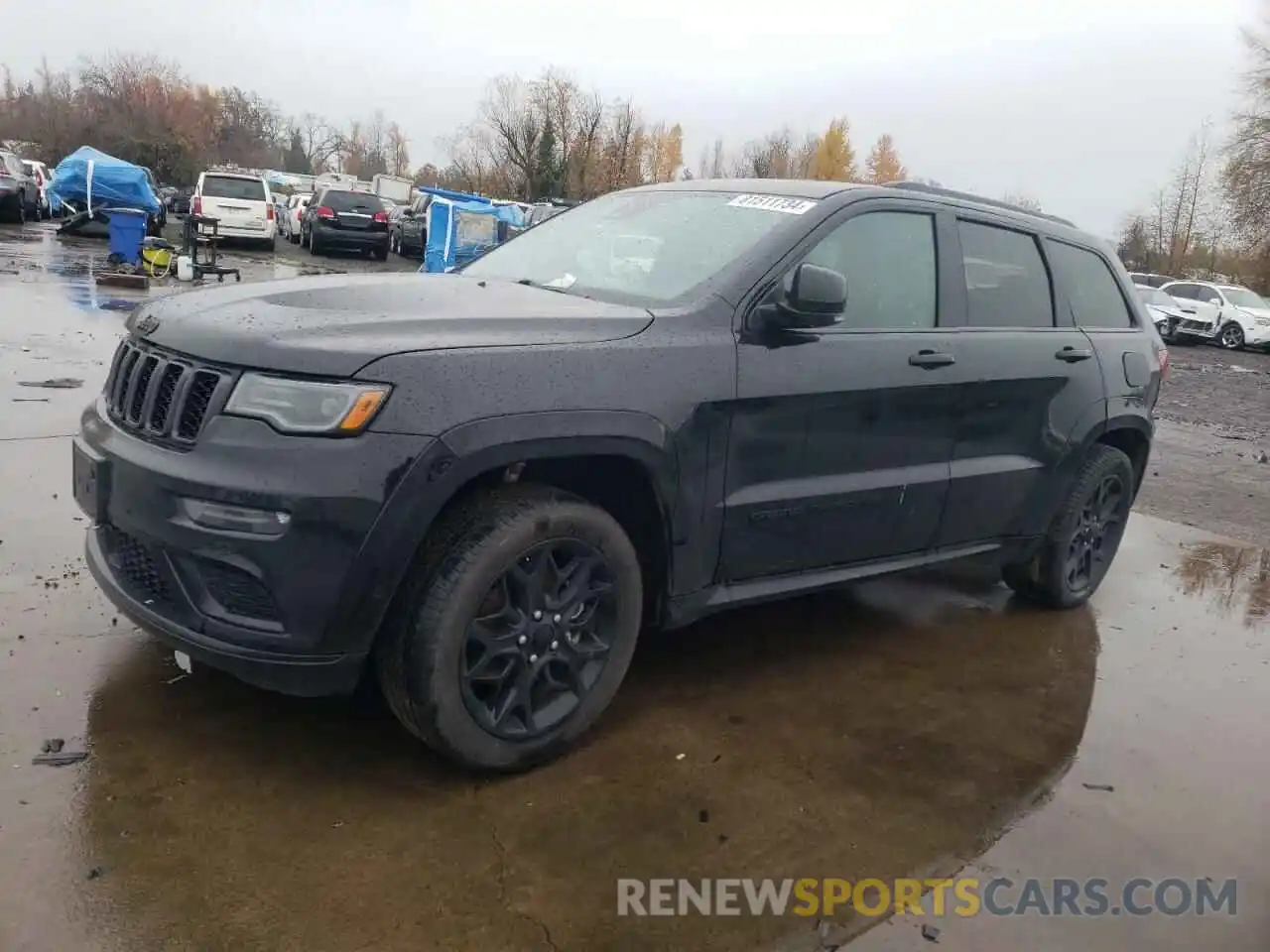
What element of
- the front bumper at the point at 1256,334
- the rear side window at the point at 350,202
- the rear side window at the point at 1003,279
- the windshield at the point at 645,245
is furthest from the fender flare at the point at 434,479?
the front bumper at the point at 1256,334

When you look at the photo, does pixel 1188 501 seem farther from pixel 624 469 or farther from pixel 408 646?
pixel 408 646

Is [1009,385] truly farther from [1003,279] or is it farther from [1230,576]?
[1230,576]

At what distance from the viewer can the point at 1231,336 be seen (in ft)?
83.4

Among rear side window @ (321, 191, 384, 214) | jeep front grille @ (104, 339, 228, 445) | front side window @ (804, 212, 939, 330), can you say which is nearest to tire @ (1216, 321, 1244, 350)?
rear side window @ (321, 191, 384, 214)

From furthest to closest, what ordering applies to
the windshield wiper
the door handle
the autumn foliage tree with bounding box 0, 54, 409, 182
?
the autumn foliage tree with bounding box 0, 54, 409, 182
the door handle
the windshield wiper

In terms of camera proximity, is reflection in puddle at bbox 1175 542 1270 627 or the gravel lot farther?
the gravel lot

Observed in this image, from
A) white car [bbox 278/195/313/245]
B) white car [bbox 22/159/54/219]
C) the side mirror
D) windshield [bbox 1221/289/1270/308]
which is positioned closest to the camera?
the side mirror

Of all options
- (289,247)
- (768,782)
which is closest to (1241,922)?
(768,782)

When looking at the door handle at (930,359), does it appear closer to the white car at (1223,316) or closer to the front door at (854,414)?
the front door at (854,414)

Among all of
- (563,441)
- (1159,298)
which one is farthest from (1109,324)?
(1159,298)

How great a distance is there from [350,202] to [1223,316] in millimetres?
21772

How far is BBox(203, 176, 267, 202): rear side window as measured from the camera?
78.5 feet

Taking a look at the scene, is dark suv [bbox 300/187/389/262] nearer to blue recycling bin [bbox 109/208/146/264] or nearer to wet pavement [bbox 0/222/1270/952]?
blue recycling bin [bbox 109/208/146/264]

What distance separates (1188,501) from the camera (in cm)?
780
